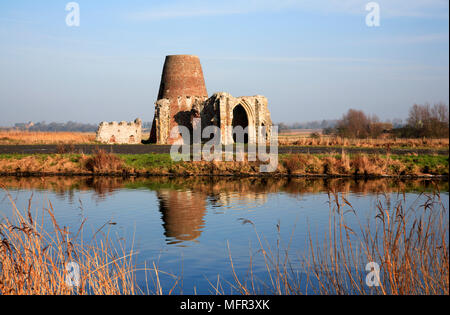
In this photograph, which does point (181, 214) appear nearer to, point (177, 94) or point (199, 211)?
point (199, 211)

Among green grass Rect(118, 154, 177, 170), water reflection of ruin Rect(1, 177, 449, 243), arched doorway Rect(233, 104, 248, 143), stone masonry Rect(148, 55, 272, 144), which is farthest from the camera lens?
arched doorway Rect(233, 104, 248, 143)

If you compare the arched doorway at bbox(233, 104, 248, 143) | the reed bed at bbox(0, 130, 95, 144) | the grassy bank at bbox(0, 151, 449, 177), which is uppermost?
the arched doorway at bbox(233, 104, 248, 143)

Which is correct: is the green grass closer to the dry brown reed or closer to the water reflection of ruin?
the dry brown reed

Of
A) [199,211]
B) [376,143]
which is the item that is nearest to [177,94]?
[376,143]

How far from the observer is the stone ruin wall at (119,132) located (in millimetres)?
38969

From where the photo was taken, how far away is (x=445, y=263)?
4914 mm

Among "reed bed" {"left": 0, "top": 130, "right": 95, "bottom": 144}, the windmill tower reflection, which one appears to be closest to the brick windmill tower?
"reed bed" {"left": 0, "top": 130, "right": 95, "bottom": 144}

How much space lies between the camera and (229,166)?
851 inches

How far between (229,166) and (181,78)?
19.7 metres

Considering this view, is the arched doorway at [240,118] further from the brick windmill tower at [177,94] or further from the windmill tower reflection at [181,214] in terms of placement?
Result: the windmill tower reflection at [181,214]

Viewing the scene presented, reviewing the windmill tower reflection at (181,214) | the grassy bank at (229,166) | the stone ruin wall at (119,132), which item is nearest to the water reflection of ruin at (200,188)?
the windmill tower reflection at (181,214)

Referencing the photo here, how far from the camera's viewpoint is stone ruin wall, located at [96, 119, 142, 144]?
128ft

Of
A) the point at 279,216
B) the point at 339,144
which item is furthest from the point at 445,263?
the point at 339,144
